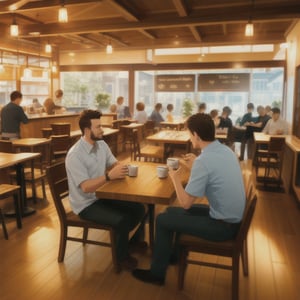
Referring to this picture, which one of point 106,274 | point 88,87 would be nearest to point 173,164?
point 106,274

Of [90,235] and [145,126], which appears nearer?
[90,235]

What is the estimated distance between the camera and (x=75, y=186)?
8.73ft

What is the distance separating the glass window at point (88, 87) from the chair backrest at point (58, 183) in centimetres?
913

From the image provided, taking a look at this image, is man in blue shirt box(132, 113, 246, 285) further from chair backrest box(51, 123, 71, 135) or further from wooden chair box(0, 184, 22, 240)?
chair backrest box(51, 123, 71, 135)

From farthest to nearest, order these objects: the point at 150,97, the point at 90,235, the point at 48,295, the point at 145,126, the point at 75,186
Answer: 1. the point at 150,97
2. the point at 145,126
3. the point at 90,235
4. the point at 75,186
5. the point at 48,295

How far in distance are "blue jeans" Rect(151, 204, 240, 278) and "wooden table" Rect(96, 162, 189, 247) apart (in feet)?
0.48

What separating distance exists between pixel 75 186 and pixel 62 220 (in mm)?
326

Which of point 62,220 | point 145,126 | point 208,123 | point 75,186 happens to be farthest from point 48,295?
point 145,126

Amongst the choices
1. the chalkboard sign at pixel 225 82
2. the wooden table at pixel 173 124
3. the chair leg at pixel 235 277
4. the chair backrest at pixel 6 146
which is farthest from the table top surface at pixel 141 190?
the chalkboard sign at pixel 225 82

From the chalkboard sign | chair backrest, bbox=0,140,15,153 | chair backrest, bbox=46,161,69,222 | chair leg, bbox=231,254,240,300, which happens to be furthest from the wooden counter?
the chalkboard sign

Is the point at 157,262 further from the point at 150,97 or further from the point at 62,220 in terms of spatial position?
the point at 150,97

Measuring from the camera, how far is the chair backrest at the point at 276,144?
527cm

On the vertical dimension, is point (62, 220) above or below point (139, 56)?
below

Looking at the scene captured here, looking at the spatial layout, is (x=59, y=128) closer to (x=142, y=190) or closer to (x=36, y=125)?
(x=36, y=125)
